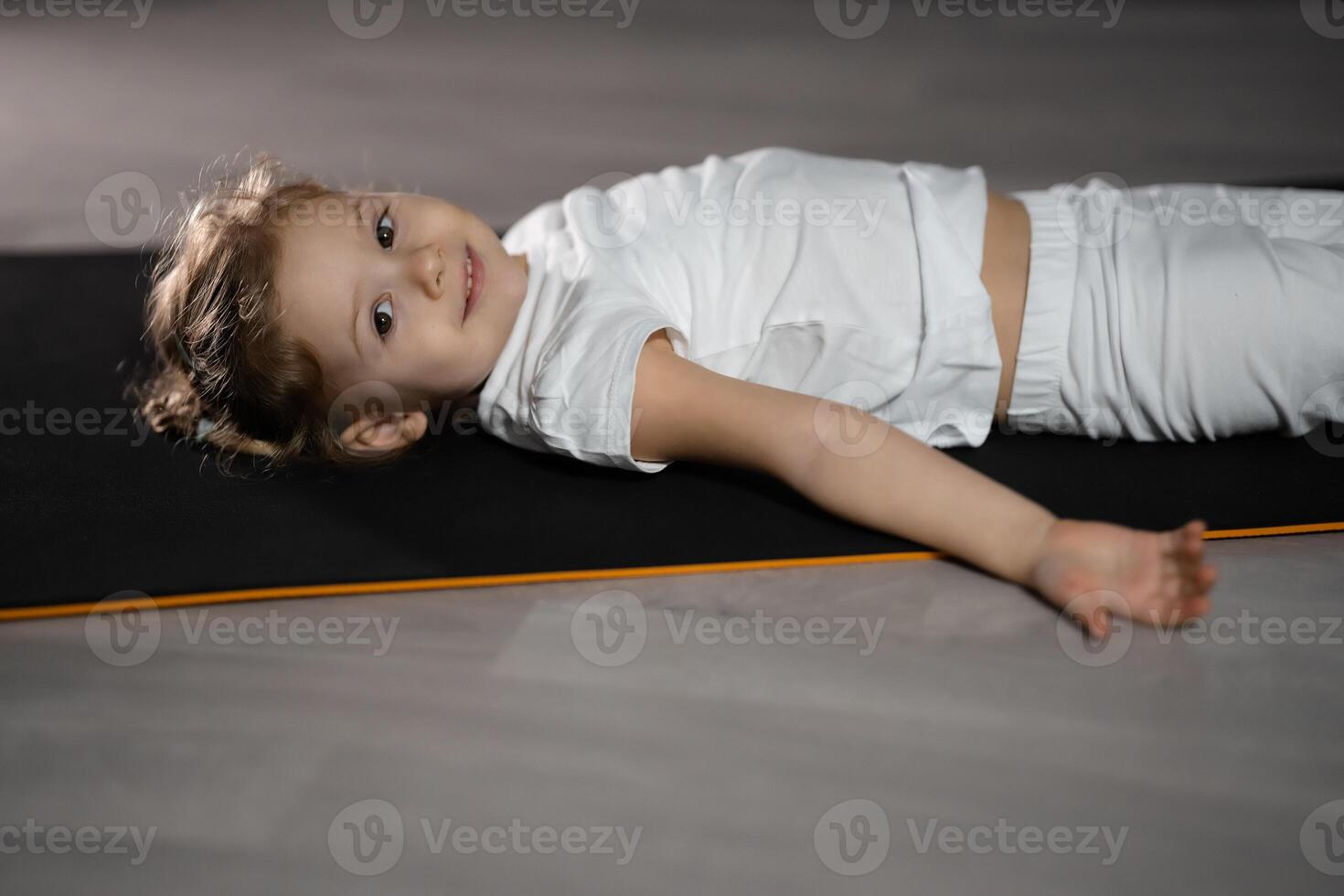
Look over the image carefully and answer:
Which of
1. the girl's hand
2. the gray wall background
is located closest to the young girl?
the girl's hand

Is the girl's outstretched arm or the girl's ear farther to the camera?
the girl's ear

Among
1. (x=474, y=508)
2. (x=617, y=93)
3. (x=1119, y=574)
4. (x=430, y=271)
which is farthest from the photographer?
(x=617, y=93)

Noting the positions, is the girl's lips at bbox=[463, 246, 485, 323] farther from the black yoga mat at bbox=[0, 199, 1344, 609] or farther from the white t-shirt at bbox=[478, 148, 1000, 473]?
the black yoga mat at bbox=[0, 199, 1344, 609]

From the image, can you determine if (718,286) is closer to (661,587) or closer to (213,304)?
(661,587)

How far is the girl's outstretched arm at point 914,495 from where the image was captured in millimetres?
1117

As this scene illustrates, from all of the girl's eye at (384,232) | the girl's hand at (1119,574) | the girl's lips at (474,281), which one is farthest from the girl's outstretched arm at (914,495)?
the girl's eye at (384,232)

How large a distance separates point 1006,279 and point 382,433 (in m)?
0.81

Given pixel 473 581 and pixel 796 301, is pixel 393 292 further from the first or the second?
pixel 796 301

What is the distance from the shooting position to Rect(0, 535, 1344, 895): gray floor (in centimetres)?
101

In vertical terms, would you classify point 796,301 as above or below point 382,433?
above

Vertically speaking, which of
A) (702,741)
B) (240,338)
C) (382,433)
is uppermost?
(240,338)

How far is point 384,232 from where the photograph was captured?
137 cm

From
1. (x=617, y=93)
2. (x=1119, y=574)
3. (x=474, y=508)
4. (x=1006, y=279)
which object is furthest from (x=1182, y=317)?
(x=617, y=93)

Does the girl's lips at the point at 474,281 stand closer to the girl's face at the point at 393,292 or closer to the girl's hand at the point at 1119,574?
the girl's face at the point at 393,292
